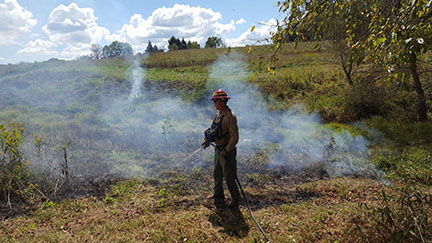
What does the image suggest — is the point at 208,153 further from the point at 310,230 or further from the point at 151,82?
the point at 151,82

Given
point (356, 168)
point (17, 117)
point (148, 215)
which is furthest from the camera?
point (17, 117)

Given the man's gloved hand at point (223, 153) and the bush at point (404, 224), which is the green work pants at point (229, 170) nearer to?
the man's gloved hand at point (223, 153)

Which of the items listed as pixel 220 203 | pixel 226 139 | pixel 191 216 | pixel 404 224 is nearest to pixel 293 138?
pixel 220 203

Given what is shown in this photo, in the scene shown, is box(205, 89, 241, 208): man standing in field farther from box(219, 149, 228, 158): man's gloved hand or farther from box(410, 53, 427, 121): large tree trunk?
box(410, 53, 427, 121): large tree trunk

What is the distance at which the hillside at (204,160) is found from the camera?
366cm

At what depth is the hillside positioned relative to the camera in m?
3.66

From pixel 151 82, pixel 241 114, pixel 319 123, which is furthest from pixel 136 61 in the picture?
pixel 319 123

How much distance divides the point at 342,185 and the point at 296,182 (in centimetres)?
93

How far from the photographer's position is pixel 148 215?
4.21 m

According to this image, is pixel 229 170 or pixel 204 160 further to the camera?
pixel 204 160

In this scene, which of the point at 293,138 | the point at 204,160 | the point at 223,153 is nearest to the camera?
the point at 223,153

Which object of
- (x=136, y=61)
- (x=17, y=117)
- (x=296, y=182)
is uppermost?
(x=136, y=61)

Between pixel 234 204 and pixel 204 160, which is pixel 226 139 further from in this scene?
pixel 204 160

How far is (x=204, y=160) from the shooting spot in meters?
6.79
